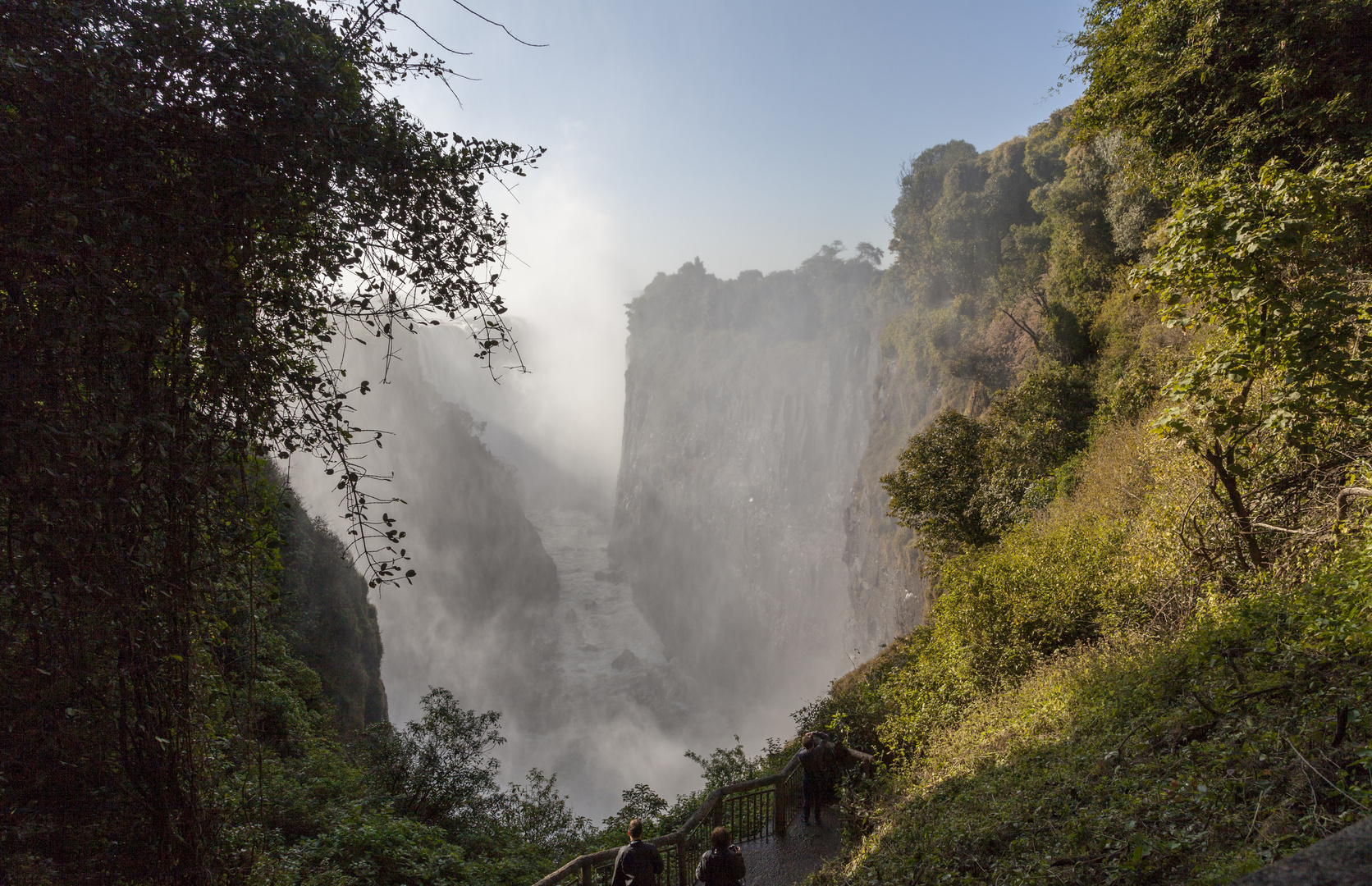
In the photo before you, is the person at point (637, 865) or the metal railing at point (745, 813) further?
the metal railing at point (745, 813)

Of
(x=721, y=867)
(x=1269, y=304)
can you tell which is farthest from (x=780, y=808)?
(x=1269, y=304)

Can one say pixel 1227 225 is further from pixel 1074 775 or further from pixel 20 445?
pixel 20 445

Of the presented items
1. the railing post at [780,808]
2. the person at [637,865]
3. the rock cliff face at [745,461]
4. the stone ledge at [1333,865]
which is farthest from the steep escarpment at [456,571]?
the stone ledge at [1333,865]

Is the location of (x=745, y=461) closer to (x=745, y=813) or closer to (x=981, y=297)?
(x=981, y=297)

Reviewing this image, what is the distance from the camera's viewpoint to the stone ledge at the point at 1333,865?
2.84 ft

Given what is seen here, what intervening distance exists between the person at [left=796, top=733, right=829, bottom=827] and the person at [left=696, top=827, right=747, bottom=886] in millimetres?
2948

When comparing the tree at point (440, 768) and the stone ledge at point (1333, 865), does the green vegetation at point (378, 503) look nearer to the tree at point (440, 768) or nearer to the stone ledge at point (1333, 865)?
the tree at point (440, 768)

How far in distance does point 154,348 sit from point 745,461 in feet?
172

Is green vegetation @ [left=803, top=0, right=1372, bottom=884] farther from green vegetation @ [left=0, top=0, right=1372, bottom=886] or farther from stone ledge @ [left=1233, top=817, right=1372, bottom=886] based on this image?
stone ledge @ [left=1233, top=817, right=1372, bottom=886]

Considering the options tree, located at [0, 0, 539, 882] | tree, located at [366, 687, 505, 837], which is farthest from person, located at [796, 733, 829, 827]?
tree, located at [0, 0, 539, 882]

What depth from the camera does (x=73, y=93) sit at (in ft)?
8.11

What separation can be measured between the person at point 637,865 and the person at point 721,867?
0.42m

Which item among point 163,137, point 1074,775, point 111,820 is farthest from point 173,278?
point 1074,775

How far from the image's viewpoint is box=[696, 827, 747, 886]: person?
5.37 meters
